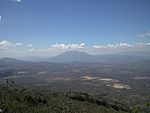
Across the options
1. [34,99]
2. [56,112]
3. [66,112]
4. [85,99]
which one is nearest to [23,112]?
[56,112]

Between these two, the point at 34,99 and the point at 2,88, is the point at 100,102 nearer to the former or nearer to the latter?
the point at 34,99

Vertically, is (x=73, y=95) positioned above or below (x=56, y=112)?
below

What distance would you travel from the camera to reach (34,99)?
1287 inches

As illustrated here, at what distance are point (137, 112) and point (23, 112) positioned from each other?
11.0m

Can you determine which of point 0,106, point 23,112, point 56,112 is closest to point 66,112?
point 56,112

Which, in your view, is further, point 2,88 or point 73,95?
point 73,95

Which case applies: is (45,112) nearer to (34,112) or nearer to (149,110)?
(34,112)

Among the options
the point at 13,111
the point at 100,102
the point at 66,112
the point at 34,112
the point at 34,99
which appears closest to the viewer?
the point at 13,111

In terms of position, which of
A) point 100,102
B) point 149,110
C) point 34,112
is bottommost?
point 100,102

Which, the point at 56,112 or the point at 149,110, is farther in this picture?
the point at 149,110

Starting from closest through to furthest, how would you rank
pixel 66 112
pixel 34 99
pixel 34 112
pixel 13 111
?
1. pixel 13 111
2. pixel 34 112
3. pixel 66 112
4. pixel 34 99

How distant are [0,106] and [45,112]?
→ 183 inches

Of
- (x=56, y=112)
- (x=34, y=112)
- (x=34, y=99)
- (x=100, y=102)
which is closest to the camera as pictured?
(x=34, y=112)

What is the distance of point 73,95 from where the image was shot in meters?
52.5
